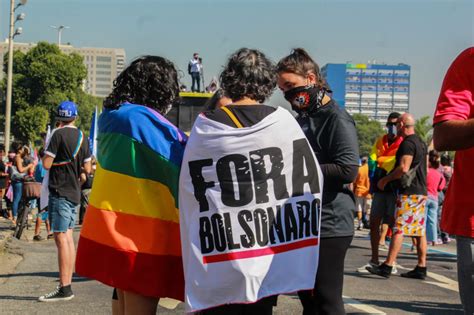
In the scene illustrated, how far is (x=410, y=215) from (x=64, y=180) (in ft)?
13.0

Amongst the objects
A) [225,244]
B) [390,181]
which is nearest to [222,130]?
[225,244]

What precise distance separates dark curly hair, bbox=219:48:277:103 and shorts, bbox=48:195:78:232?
381 cm

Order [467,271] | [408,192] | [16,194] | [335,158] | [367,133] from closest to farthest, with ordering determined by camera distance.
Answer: [467,271] → [335,158] → [408,192] → [16,194] → [367,133]

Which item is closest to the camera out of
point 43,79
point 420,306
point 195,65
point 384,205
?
point 420,306

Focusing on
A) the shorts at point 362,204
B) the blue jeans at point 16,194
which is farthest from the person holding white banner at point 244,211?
the shorts at point 362,204

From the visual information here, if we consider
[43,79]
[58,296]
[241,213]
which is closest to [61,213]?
[58,296]

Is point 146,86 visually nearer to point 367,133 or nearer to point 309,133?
point 309,133

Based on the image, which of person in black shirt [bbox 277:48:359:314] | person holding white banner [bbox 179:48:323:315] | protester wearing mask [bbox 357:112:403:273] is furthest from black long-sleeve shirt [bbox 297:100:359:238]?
protester wearing mask [bbox 357:112:403:273]

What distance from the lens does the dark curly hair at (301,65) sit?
420 cm

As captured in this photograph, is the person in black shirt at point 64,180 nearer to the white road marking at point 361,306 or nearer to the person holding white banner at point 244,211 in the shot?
the white road marking at point 361,306

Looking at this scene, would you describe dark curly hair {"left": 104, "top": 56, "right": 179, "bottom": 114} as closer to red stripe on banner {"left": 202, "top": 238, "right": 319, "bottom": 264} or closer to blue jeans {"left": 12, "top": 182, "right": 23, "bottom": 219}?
red stripe on banner {"left": 202, "top": 238, "right": 319, "bottom": 264}

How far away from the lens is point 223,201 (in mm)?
3307

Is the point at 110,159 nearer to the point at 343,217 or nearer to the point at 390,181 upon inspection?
the point at 343,217

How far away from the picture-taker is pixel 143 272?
357 centimetres
